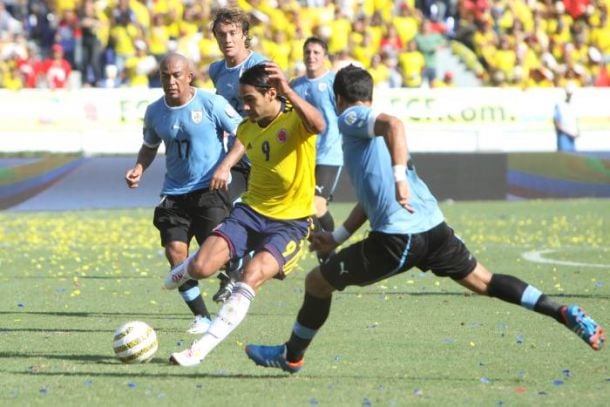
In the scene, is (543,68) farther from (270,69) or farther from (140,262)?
(270,69)

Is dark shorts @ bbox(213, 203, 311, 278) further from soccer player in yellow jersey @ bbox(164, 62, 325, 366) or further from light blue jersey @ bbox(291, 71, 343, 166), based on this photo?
light blue jersey @ bbox(291, 71, 343, 166)

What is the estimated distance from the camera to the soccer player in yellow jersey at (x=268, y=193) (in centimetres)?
856

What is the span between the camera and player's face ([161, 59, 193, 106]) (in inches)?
398

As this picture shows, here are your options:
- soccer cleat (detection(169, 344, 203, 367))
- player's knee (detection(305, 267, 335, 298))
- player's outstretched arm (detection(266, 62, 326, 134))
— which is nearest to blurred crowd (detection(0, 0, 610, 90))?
player's outstretched arm (detection(266, 62, 326, 134))

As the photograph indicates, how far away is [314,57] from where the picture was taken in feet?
45.0

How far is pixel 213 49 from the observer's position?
27.2 metres

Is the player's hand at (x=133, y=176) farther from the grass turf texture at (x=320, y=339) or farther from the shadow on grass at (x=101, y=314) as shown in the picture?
the shadow on grass at (x=101, y=314)

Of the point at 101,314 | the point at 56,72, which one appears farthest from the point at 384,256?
the point at 56,72

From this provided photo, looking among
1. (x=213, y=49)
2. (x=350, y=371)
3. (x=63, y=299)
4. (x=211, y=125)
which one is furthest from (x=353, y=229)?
(x=213, y=49)

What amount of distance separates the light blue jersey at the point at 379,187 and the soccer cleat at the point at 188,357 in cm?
130

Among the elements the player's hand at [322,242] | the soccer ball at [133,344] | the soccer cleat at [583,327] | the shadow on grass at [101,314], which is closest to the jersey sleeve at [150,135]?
the shadow on grass at [101,314]

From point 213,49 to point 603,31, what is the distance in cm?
996

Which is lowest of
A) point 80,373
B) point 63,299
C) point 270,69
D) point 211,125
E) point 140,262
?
point 140,262

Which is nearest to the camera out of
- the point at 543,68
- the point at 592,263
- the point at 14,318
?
the point at 14,318
